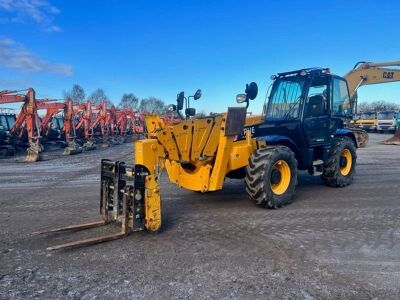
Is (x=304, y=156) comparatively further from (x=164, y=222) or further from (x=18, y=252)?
(x=18, y=252)

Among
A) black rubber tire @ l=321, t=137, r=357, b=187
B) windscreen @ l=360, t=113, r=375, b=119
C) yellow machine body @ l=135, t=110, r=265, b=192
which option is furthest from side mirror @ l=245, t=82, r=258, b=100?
windscreen @ l=360, t=113, r=375, b=119

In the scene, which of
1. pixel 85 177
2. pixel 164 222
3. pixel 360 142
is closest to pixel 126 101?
pixel 360 142

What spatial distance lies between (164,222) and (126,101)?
260ft

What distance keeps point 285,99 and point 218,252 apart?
4365 mm

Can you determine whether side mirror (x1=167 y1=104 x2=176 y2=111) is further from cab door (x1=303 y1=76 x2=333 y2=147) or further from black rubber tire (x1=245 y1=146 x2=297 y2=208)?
cab door (x1=303 y1=76 x2=333 y2=147)

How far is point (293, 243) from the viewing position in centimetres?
501

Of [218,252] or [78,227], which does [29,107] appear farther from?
[218,252]

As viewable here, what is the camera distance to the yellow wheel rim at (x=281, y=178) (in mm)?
6859

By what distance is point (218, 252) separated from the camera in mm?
4699

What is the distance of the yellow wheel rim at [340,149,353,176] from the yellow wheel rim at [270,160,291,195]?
2.56m

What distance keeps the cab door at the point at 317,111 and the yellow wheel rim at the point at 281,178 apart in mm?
1149

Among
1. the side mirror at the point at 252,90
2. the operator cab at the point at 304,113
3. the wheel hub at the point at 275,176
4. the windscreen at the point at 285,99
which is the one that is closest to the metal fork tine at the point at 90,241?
the wheel hub at the point at 275,176

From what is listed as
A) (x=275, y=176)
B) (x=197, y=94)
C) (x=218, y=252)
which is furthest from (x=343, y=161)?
(x=218, y=252)

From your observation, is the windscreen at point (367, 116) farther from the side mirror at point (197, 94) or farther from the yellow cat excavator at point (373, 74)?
the side mirror at point (197, 94)
